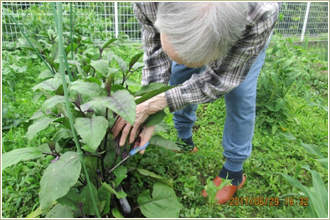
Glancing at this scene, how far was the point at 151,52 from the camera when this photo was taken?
1.66 meters

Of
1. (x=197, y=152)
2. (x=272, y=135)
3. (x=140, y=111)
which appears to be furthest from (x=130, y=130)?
(x=272, y=135)

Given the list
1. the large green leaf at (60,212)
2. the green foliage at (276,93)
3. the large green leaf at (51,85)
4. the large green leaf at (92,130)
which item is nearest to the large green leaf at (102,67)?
the large green leaf at (51,85)

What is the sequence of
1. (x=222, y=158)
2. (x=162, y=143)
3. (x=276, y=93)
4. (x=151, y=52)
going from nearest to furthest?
1. (x=162, y=143)
2. (x=151, y=52)
3. (x=222, y=158)
4. (x=276, y=93)

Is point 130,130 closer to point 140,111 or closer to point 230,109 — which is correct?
point 140,111

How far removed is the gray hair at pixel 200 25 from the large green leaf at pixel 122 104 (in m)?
0.28

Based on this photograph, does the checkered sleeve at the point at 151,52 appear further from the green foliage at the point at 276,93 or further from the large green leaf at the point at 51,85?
the green foliage at the point at 276,93

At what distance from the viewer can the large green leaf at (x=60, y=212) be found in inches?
50.3

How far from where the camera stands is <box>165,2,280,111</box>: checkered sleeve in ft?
4.00

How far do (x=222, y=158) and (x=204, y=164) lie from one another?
0.19m

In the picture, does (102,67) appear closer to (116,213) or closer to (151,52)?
(151,52)

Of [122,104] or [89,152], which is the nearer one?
[122,104]

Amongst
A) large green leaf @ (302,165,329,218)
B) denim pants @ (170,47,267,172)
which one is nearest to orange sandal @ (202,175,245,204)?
denim pants @ (170,47,267,172)

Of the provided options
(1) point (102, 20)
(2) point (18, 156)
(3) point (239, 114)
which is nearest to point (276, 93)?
(3) point (239, 114)
